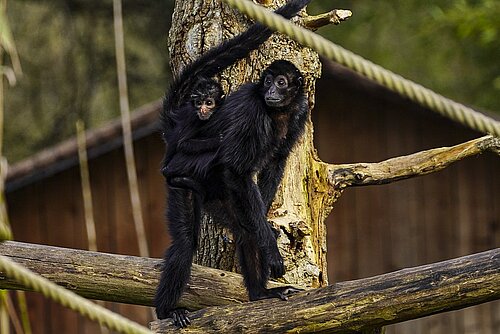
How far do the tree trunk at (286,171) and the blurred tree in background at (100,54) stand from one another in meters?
10.2

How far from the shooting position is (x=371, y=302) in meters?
4.86

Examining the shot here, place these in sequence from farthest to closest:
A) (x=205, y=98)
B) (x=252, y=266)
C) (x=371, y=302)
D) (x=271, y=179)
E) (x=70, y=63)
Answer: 1. (x=70, y=63)
2. (x=271, y=179)
3. (x=205, y=98)
4. (x=252, y=266)
5. (x=371, y=302)

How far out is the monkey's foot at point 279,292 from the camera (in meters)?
5.24

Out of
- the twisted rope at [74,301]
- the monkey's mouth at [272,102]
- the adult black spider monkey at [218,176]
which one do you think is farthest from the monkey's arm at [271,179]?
the twisted rope at [74,301]

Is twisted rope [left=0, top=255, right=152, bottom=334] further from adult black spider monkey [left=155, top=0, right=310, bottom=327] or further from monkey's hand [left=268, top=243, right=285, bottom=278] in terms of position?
monkey's hand [left=268, top=243, right=285, bottom=278]

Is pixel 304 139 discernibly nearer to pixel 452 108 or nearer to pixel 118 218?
pixel 452 108

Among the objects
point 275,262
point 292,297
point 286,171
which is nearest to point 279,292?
point 292,297

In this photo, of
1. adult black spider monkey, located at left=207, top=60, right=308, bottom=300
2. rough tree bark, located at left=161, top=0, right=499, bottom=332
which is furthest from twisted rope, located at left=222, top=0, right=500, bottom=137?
rough tree bark, located at left=161, top=0, right=499, bottom=332

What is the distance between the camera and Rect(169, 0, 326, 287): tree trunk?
5.87 metres

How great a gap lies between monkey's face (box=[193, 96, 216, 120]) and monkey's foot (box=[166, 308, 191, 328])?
124 cm

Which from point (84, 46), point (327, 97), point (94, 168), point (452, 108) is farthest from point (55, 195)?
point (452, 108)

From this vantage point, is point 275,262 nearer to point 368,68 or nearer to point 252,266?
point 252,266

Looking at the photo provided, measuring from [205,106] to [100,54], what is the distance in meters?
12.0

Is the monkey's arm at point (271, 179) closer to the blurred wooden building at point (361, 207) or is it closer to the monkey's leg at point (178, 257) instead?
the monkey's leg at point (178, 257)
